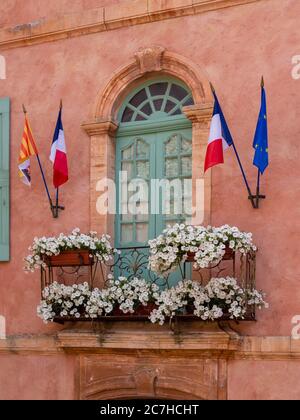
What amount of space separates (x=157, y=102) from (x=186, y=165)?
0.80 m

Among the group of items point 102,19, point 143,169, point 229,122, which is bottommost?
point 143,169

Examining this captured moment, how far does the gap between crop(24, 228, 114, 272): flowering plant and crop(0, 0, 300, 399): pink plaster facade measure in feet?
1.34

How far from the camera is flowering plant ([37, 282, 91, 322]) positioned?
8.29m

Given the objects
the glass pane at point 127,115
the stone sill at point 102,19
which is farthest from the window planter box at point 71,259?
the stone sill at point 102,19

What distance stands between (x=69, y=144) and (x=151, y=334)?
235cm

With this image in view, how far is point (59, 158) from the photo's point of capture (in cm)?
855

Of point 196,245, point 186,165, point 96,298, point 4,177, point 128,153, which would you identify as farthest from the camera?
point 4,177

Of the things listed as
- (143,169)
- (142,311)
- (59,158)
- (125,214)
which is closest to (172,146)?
(143,169)

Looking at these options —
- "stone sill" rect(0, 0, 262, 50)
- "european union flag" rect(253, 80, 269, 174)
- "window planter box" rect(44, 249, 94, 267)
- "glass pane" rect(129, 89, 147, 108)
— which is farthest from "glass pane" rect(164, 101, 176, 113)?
"window planter box" rect(44, 249, 94, 267)

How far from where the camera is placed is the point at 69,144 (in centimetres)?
905

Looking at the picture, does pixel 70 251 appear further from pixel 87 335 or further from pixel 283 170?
pixel 283 170

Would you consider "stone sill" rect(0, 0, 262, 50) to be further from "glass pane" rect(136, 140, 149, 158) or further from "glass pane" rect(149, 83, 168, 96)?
"glass pane" rect(136, 140, 149, 158)

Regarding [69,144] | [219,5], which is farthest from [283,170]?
[69,144]

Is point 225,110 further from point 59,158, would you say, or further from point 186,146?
point 59,158
